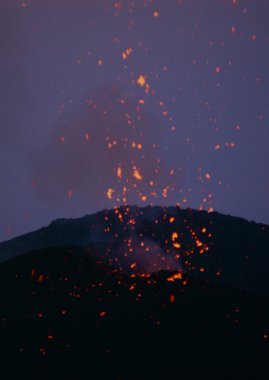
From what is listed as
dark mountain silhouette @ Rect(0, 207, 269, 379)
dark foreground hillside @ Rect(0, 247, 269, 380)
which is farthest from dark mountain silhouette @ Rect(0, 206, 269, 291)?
dark foreground hillside @ Rect(0, 247, 269, 380)

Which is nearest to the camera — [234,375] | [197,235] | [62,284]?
[234,375]

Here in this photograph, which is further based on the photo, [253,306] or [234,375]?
[253,306]

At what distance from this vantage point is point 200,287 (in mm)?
12367

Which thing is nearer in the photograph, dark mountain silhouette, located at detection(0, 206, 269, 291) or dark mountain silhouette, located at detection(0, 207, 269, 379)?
dark mountain silhouette, located at detection(0, 207, 269, 379)

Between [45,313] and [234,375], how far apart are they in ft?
15.8

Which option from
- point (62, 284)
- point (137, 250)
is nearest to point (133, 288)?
point (62, 284)

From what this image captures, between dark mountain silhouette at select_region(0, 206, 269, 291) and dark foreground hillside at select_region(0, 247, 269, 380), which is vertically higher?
dark mountain silhouette at select_region(0, 206, 269, 291)

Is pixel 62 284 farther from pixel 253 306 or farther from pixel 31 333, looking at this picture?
pixel 253 306

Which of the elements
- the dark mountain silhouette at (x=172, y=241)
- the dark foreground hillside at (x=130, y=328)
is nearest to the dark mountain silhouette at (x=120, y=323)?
the dark foreground hillside at (x=130, y=328)

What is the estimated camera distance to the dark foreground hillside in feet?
31.9

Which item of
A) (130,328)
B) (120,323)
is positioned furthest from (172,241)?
(130,328)

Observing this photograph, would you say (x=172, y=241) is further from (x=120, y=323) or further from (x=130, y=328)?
(x=130, y=328)

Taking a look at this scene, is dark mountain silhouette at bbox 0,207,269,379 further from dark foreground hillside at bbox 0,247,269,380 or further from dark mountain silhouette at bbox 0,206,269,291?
dark mountain silhouette at bbox 0,206,269,291

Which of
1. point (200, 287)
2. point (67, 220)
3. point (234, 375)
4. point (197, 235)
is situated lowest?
point (234, 375)
